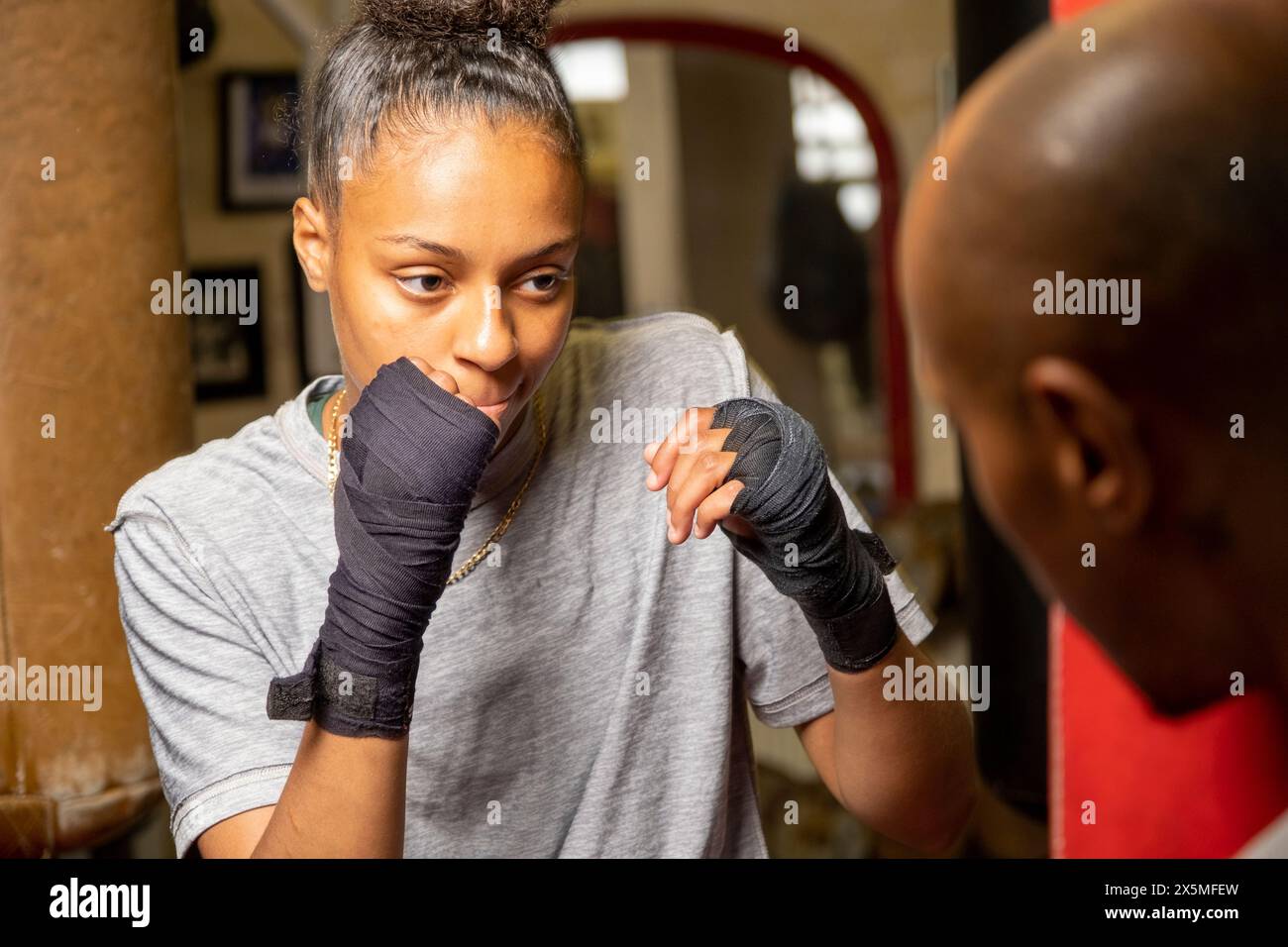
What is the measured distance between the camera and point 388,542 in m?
0.64

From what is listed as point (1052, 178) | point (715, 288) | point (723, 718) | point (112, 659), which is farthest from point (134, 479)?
point (715, 288)

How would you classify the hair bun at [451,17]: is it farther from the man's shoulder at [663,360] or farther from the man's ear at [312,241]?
the man's shoulder at [663,360]

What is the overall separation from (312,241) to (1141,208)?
0.50 metres

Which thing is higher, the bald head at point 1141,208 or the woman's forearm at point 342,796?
the bald head at point 1141,208

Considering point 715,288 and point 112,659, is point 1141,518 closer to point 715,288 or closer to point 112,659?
point 112,659

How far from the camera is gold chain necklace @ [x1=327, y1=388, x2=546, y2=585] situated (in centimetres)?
80

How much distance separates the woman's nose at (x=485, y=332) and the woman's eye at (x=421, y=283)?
0.02 metres

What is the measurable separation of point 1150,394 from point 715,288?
92.4 inches

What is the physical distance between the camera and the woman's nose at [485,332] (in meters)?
0.69

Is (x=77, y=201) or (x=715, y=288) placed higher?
(x=715, y=288)

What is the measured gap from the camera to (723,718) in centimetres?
86

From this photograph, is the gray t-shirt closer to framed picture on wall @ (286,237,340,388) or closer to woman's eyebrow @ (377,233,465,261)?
woman's eyebrow @ (377,233,465,261)

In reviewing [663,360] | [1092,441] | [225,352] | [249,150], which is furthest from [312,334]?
[1092,441]

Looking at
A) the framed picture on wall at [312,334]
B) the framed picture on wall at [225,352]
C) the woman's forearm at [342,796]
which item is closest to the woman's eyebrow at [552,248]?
the woman's forearm at [342,796]
